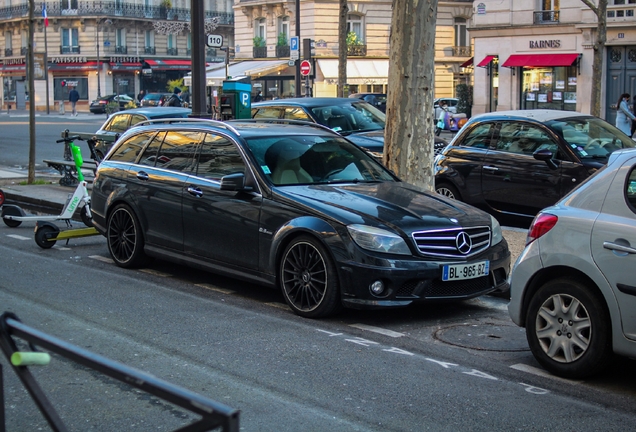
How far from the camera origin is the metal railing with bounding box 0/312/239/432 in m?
2.32

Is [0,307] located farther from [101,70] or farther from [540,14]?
[101,70]

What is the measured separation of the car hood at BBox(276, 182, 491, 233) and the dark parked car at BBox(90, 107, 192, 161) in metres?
10.2

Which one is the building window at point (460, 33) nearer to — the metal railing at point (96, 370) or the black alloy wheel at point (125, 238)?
the black alloy wheel at point (125, 238)

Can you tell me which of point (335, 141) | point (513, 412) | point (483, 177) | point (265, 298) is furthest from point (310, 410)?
point (483, 177)

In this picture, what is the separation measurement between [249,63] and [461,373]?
173ft

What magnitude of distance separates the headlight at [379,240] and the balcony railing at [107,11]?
69.5m

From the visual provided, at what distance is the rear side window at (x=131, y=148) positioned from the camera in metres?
9.77

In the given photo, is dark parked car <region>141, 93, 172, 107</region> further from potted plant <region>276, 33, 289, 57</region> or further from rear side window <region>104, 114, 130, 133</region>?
rear side window <region>104, 114, 130, 133</region>

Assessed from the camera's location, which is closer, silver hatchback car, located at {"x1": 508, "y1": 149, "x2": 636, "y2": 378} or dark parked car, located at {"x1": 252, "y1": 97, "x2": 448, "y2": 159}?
silver hatchback car, located at {"x1": 508, "y1": 149, "x2": 636, "y2": 378}

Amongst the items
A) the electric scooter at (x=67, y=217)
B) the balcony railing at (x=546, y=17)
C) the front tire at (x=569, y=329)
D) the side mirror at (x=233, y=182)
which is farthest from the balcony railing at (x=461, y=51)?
the front tire at (x=569, y=329)

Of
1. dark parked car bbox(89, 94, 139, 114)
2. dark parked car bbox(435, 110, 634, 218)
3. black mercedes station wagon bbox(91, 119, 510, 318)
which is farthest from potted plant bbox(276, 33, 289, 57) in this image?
black mercedes station wagon bbox(91, 119, 510, 318)

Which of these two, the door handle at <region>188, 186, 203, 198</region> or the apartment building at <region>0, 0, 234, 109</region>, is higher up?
the apartment building at <region>0, 0, 234, 109</region>

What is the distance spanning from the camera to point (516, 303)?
20.2 ft

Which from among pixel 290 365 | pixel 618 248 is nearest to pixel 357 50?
pixel 290 365
